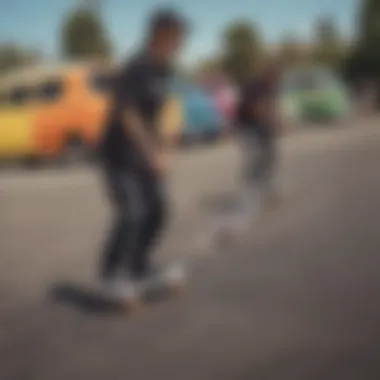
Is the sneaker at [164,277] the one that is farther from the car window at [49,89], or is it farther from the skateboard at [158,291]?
the car window at [49,89]

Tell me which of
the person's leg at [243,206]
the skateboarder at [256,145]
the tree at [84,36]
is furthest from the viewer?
the person's leg at [243,206]

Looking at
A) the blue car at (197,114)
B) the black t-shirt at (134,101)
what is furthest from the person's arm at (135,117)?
the blue car at (197,114)

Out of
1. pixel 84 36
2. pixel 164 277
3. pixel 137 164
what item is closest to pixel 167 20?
pixel 84 36

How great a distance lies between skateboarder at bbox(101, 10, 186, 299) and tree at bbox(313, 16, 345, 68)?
0.30 metres

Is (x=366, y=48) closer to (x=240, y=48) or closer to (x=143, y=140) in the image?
(x=240, y=48)

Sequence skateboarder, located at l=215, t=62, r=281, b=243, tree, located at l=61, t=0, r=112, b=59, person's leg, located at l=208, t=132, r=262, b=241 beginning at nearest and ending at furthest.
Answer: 1. tree, located at l=61, t=0, r=112, b=59
2. skateboarder, located at l=215, t=62, r=281, b=243
3. person's leg, located at l=208, t=132, r=262, b=241

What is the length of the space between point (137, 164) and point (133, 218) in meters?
0.14

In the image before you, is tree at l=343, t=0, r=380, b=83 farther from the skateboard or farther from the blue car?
the skateboard

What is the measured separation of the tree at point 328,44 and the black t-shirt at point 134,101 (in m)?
0.36

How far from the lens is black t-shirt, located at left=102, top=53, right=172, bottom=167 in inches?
79.4

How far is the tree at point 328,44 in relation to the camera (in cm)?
188

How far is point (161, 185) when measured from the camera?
2.23 metres

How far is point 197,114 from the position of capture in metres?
2.24

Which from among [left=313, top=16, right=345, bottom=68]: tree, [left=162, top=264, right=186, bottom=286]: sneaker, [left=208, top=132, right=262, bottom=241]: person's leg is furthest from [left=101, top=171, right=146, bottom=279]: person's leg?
[left=313, top=16, right=345, bottom=68]: tree
